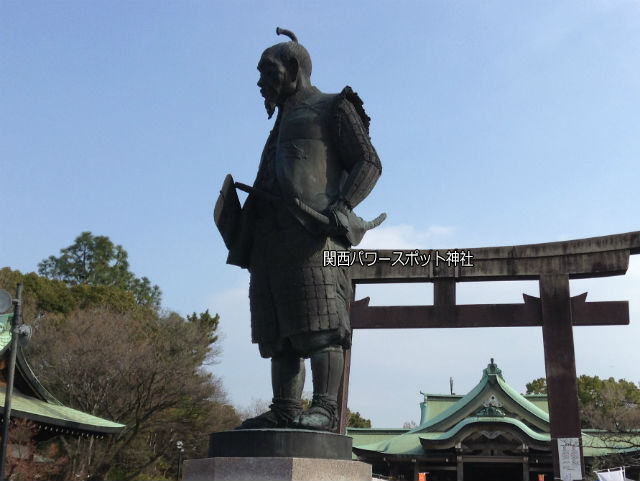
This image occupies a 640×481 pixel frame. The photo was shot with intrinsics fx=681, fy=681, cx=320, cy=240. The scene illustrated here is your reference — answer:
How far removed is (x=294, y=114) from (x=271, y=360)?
1.57 metres

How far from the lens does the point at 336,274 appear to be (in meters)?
4.08

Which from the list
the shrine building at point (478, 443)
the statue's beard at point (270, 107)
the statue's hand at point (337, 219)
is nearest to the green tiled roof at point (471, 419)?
the shrine building at point (478, 443)

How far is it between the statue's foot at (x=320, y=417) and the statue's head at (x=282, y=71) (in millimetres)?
1940

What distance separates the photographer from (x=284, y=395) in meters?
4.06

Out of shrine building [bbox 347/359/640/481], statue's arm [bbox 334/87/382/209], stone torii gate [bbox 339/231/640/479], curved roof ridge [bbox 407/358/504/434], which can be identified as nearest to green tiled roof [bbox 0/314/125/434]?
stone torii gate [bbox 339/231/640/479]

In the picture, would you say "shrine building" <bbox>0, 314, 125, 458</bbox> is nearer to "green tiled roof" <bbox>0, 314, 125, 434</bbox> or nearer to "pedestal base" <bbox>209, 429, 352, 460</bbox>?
"green tiled roof" <bbox>0, 314, 125, 434</bbox>

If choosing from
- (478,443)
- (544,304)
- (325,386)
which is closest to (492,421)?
(478,443)

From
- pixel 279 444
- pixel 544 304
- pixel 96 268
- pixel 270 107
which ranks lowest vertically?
pixel 279 444

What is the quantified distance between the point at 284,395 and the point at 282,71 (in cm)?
206

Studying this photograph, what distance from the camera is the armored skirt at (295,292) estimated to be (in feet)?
12.9

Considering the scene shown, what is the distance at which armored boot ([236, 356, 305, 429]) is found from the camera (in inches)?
152

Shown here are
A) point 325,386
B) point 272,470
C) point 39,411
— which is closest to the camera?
point 272,470

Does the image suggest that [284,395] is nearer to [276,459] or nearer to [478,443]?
[276,459]

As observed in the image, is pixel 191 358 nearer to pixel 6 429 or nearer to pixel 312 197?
pixel 6 429
